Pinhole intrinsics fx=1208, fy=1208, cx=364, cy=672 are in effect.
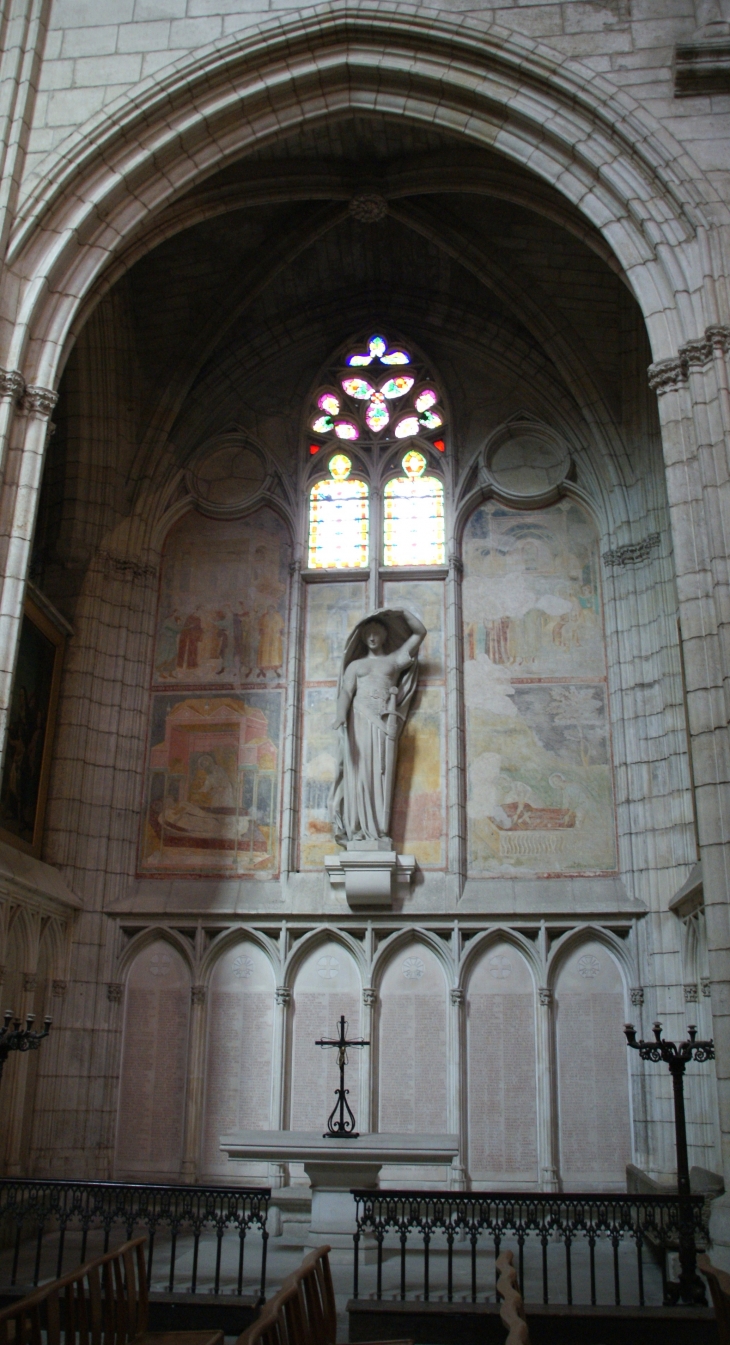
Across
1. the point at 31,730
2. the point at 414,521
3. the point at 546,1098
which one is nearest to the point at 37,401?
the point at 31,730

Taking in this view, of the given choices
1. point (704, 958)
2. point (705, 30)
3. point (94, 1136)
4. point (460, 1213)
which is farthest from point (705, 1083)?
point (705, 30)

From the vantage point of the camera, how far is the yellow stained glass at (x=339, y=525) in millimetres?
13680

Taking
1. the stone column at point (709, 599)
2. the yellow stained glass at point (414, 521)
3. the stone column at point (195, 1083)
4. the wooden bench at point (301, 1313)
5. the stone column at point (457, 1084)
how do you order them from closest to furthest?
the wooden bench at point (301, 1313) < the stone column at point (709, 599) < the stone column at point (457, 1084) < the stone column at point (195, 1083) < the yellow stained glass at point (414, 521)

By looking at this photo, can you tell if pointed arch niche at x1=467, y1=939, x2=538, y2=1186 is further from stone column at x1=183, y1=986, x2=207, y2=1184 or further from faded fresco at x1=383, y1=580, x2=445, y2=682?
faded fresco at x1=383, y1=580, x2=445, y2=682

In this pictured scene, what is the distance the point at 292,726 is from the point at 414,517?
2.84 m

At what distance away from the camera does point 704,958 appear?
35.0ft

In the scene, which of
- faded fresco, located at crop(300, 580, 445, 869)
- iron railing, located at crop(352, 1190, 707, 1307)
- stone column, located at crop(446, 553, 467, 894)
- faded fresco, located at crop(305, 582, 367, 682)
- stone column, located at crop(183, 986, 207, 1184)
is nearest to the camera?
iron railing, located at crop(352, 1190, 707, 1307)

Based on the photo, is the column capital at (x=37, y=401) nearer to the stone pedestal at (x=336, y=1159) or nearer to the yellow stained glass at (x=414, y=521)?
the yellow stained glass at (x=414, y=521)

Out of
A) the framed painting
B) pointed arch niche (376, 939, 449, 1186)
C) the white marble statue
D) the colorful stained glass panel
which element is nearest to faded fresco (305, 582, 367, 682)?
the white marble statue

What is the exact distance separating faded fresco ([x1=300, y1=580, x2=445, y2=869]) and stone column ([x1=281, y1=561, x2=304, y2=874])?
10 centimetres

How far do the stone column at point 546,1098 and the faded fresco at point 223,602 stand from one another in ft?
14.7

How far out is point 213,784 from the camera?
42.2 ft

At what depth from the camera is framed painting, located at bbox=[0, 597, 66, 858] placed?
11336 mm

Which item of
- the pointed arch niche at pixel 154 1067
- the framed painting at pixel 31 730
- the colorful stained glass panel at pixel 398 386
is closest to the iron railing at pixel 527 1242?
the pointed arch niche at pixel 154 1067
